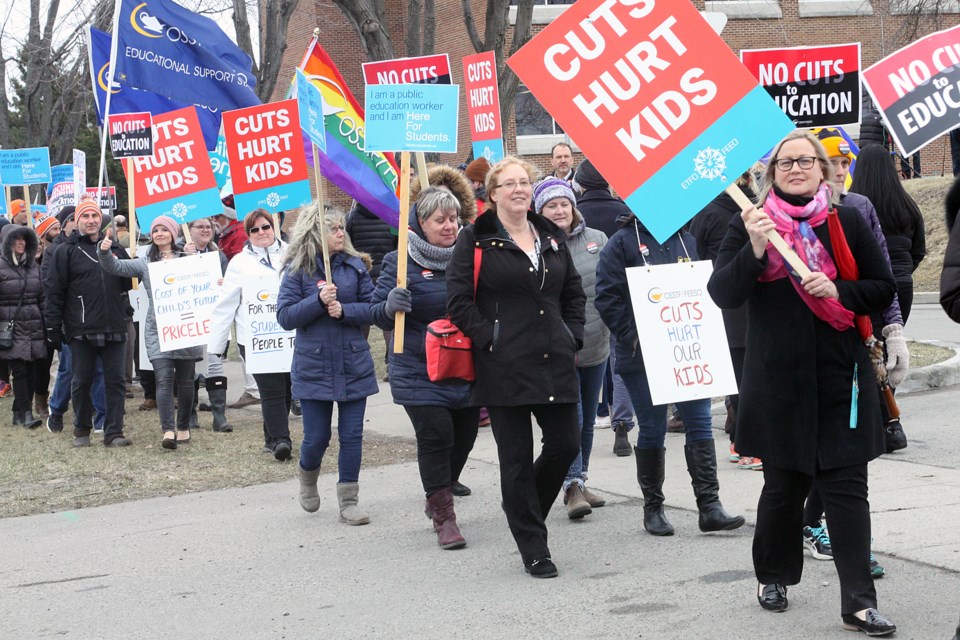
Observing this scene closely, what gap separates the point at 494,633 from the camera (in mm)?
5020

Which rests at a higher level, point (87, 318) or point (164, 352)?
point (87, 318)

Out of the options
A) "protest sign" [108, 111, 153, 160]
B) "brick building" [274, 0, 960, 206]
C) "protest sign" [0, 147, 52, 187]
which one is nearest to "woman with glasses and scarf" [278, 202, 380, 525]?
"protest sign" [108, 111, 153, 160]

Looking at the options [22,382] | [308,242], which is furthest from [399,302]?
[22,382]

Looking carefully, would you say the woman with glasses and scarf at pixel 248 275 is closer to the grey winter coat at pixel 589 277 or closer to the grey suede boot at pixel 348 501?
the grey suede boot at pixel 348 501

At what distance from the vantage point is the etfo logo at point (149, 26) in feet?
42.0

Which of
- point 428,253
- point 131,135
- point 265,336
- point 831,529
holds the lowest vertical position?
point 831,529

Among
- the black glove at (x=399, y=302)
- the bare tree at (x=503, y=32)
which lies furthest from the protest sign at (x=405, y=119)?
the bare tree at (x=503, y=32)

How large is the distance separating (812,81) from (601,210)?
266cm

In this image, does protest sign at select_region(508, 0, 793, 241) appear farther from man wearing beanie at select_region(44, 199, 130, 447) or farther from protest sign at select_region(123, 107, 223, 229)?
protest sign at select_region(123, 107, 223, 229)

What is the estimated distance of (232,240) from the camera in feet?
44.0

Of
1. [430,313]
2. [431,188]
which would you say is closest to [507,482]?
[430,313]

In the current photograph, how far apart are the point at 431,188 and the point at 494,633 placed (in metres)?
2.85

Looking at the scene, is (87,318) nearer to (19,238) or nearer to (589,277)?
(19,238)

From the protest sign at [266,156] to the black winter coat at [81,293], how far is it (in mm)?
1400
